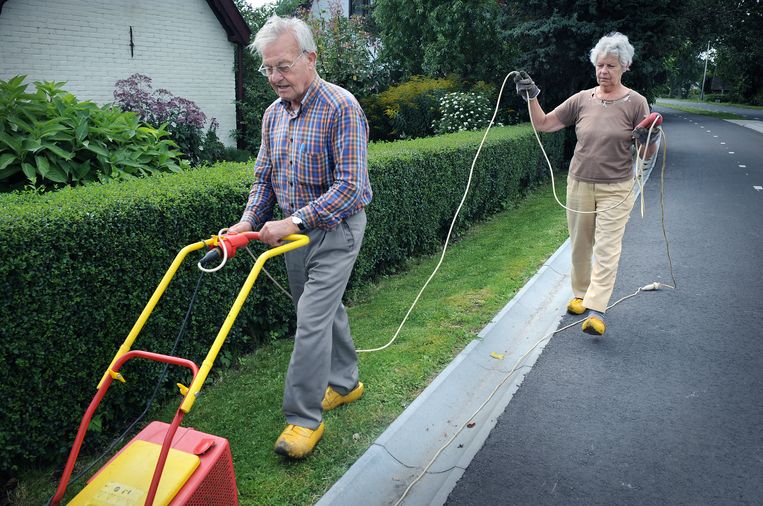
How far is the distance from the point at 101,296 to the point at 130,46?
10.2 meters

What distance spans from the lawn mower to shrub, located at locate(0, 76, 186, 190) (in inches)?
99.6

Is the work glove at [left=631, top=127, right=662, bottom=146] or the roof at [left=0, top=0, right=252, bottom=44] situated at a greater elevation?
the roof at [left=0, top=0, right=252, bottom=44]

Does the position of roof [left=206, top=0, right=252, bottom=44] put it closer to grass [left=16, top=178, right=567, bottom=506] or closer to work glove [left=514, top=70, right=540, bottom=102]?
grass [left=16, top=178, right=567, bottom=506]

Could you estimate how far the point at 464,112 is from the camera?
50.9 feet

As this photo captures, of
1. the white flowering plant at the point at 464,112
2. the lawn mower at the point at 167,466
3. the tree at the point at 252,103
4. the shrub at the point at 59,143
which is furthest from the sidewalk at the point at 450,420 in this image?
the tree at the point at 252,103

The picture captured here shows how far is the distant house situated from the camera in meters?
10.6

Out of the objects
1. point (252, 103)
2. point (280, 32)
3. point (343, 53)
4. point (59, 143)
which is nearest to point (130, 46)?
point (252, 103)

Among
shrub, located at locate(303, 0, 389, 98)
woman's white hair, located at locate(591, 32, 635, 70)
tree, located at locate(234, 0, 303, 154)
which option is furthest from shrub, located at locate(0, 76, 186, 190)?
shrub, located at locate(303, 0, 389, 98)

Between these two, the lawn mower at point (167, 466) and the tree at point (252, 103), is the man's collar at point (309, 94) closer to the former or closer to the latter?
the lawn mower at point (167, 466)

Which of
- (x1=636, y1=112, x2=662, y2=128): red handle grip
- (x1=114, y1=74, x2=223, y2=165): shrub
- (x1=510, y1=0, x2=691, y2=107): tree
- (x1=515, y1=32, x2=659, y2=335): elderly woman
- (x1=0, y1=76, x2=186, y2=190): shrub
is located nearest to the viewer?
(x1=0, y1=76, x2=186, y2=190): shrub

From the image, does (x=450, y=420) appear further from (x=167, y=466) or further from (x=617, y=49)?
(x=617, y=49)

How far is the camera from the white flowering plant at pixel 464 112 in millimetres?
15125

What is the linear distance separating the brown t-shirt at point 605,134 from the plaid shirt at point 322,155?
272 centimetres

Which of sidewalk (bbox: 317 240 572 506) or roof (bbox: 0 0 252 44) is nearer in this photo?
sidewalk (bbox: 317 240 572 506)
